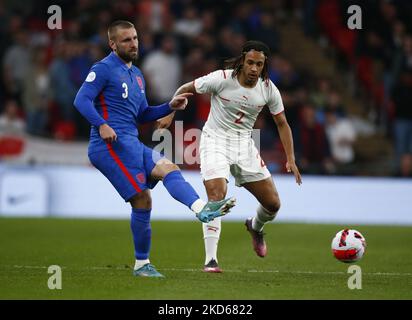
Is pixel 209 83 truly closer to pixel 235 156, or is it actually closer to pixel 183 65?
pixel 235 156

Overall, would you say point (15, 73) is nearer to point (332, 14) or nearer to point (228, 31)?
point (228, 31)

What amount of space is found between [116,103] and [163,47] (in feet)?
38.1

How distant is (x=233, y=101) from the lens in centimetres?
1172

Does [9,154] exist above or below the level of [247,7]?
below

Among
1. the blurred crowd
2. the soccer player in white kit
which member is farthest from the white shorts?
the blurred crowd

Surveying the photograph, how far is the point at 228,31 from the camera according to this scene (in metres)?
23.0

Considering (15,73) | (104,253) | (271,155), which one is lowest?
(104,253)

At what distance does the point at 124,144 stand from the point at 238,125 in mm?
1835

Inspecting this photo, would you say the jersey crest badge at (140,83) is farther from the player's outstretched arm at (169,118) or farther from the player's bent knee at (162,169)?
the player's bent knee at (162,169)

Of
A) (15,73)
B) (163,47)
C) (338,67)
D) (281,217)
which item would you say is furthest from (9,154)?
(338,67)

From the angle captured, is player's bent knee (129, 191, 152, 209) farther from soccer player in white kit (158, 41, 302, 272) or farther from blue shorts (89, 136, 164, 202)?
soccer player in white kit (158, 41, 302, 272)

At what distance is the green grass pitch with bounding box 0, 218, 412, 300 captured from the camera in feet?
31.7

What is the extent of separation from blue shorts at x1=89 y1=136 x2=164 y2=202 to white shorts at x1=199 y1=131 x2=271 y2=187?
111 cm

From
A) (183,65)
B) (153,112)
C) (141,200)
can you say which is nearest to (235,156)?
(153,112)
